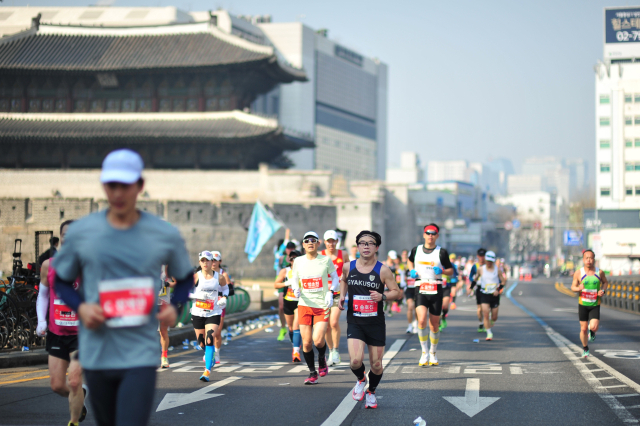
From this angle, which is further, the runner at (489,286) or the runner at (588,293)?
the runner at (489,286)

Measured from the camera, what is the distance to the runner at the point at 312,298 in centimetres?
1069

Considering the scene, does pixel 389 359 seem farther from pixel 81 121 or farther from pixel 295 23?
pixel 295 23

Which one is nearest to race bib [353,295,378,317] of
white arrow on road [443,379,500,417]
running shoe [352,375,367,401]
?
running shoe [352,375,367,401]

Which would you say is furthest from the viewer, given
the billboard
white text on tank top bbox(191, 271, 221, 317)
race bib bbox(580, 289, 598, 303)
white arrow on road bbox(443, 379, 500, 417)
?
the billboard

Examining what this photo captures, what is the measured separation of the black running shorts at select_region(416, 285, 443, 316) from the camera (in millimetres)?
12250

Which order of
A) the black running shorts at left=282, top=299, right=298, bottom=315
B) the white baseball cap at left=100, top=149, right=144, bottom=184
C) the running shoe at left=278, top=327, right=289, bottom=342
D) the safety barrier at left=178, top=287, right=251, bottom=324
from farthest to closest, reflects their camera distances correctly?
the safety barrier at left=178, top=287, right=251, bottom=324, the running shoe at left=278, top=327, right=289, bottom=342, the black running shorts at left=282, top=299, right=298, bottom=315, the white baseball cap at left=100, top=149, right=144, bottom=184

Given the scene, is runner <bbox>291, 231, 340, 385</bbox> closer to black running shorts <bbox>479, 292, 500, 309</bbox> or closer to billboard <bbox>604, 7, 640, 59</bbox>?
black running shorts <bbox>479, 292, 500, 309</bbox>

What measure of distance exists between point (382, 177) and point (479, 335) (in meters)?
153

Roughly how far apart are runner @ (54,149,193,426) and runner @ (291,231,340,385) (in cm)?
634

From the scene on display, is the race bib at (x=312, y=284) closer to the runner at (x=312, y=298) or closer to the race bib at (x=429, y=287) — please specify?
the runner at (x=312, y=298)

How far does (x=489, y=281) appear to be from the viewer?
17.3 meters

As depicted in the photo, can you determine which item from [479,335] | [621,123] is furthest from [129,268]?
[621,123]

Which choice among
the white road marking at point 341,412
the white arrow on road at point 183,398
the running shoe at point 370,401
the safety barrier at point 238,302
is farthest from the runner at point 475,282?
the running shoe at point 370,401

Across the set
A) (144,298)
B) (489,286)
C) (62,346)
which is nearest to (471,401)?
(62,346)
